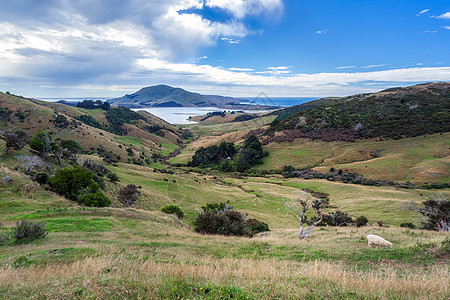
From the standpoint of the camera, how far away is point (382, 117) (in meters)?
97.0

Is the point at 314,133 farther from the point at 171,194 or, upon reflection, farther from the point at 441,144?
the point at 171,194

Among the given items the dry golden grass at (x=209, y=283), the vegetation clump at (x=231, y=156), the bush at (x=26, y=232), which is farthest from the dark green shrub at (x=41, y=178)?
the vegetation clump at (x=231, y=156)

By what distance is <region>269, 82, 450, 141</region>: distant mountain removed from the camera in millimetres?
86750

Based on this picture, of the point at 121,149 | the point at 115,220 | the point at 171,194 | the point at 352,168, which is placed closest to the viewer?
the point at 115,220

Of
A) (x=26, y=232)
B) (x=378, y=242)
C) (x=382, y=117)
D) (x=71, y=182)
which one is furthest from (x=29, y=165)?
(x=382, y=117)

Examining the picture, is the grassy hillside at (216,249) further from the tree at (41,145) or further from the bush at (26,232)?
the tree at (41,145)

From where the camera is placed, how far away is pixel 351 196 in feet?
153

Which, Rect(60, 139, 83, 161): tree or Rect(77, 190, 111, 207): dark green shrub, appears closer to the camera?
Rect(77, 190, 111, 207): dark green shrub

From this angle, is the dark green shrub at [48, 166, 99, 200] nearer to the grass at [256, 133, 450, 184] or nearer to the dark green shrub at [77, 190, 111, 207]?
the dark green shrub at [77, 190, 111, 207]

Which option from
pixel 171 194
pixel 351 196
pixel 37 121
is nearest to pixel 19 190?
pixel 171 194

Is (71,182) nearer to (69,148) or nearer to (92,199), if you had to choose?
(92,199)

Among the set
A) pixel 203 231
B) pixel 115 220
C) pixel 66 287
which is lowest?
pixel 203 231

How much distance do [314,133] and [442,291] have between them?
4106 inches

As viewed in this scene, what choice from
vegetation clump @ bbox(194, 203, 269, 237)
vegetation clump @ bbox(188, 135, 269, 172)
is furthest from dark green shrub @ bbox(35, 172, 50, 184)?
vegetation clump @ bbox(188, 135, 269, 172)
